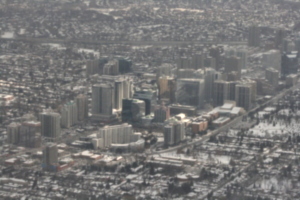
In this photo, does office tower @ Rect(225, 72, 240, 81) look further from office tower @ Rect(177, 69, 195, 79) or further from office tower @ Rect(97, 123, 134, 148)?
office tower @ Rect(97, 123, 134, 148)

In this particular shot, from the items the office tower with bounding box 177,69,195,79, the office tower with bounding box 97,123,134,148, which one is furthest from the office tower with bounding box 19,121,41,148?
the office tower with bounding box 177,69,195,79

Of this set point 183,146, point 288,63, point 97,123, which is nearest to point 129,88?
point 97,123

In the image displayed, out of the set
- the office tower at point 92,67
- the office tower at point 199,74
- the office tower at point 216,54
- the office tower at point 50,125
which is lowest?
the office tower at point 50,125

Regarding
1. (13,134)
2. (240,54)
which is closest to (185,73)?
(240,54)

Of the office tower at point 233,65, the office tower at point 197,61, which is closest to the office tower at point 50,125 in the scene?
the office tower at point 197,61

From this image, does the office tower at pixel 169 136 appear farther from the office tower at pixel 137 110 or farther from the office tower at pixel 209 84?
the office tower at pixel 209 84

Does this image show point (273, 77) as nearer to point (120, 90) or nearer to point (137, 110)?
point (120, 90)

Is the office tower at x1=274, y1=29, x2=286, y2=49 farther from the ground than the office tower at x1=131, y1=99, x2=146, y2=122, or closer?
farther from the ground
